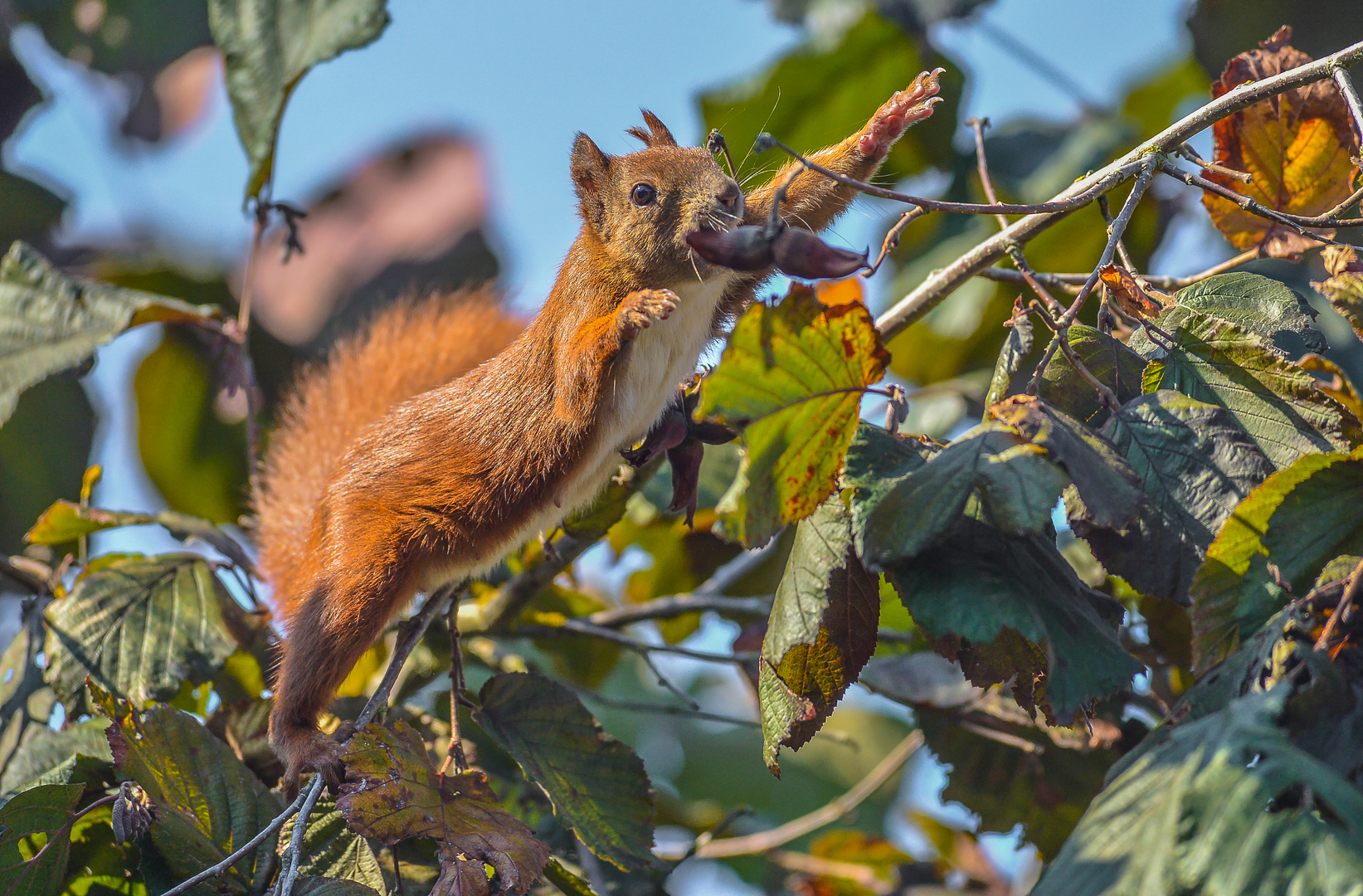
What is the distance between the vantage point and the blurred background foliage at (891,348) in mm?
2148

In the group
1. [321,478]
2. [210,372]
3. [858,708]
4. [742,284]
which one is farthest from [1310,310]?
[210,372]

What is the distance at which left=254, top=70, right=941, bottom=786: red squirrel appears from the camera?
167 cm

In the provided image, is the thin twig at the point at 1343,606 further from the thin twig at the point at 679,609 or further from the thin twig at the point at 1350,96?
the thin twig at the point at 679,609

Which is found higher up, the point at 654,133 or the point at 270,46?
the point at 270,46

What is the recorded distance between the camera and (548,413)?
178 cm

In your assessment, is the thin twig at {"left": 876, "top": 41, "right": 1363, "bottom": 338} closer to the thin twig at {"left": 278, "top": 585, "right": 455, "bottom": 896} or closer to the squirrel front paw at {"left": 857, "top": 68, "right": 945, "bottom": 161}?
the squirrel front paw at {"left": 857, "top": 68, "right": 945, "bottom": 161}

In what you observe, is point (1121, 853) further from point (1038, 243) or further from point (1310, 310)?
point (1038, 243)

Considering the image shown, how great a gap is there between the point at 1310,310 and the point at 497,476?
1224 mm

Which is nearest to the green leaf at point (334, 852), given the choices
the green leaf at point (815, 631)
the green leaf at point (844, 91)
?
the green leaf at point (815, 631)

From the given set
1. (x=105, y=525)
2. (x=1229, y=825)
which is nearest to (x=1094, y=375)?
(x=1229, y=825)

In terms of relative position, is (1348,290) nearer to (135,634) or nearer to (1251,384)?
(1251,384)

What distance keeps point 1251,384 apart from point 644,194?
39.4 inches

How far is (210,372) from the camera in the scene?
3.37 metres

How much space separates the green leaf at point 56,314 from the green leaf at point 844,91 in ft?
4.80
